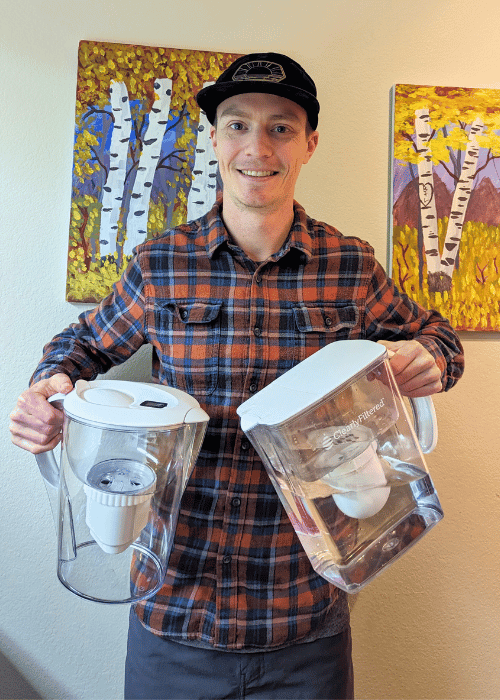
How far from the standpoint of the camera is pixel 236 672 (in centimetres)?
93

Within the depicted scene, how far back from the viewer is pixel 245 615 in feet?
2.99

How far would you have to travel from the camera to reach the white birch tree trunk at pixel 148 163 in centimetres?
116

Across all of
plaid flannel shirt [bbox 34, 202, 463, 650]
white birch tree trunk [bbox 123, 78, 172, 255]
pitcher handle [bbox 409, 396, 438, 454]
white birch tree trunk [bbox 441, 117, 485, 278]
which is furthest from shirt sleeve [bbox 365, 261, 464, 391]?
white birch tree trunk [bbox 123, 78, 172, 255]

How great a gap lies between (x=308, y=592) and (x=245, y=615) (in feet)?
0.36

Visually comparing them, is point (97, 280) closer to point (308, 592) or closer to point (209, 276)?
point (209, 276)

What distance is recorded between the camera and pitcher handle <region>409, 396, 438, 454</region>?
852mm

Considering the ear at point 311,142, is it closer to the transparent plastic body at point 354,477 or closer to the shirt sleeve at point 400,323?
the shirt sleeve at point 400,323

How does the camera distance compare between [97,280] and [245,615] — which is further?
[97,280]

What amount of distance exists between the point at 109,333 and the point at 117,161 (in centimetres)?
39

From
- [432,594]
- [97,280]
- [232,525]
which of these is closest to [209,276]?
[97,280]

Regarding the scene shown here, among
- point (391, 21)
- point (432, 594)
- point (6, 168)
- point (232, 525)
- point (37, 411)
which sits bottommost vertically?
point (432, 594)

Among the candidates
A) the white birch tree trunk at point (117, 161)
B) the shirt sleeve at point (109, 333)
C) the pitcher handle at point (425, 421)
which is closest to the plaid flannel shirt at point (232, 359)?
the shirt sleeve at point (109, 333)

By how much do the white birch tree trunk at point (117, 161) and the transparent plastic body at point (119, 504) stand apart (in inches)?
22.3

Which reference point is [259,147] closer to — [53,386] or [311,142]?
[311,142]
